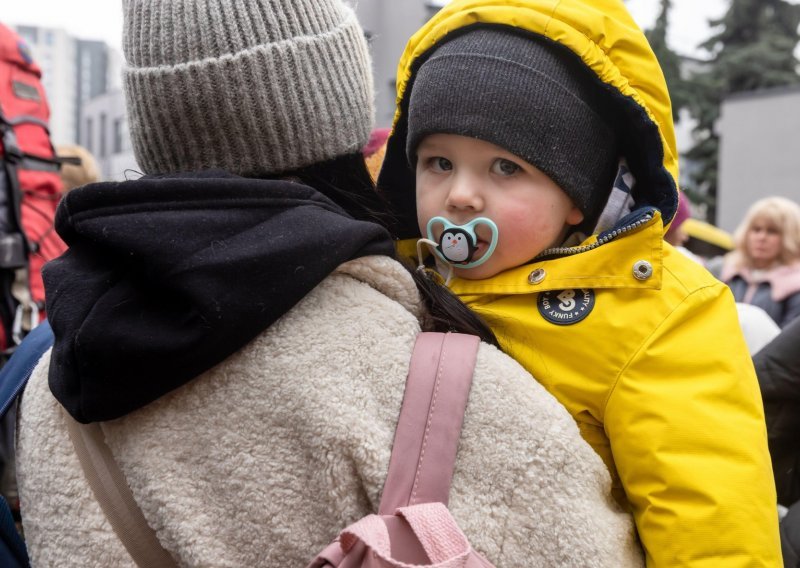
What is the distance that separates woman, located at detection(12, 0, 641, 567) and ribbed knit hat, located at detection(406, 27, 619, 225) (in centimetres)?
49

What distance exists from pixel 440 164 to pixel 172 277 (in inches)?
30.1

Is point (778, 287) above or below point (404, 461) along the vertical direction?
below

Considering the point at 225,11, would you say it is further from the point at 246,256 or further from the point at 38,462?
the point at 38,462

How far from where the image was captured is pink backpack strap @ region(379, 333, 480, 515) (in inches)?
38.3

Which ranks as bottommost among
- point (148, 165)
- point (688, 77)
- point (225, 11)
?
point (688, 77)

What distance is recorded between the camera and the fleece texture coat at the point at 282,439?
3.24 ft

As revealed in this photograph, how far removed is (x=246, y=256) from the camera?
997mm

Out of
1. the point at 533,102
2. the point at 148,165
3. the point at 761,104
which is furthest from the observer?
the point at 761,104

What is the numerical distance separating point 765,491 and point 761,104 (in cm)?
1942

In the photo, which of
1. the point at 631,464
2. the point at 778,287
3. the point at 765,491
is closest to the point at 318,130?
the point at 631,464

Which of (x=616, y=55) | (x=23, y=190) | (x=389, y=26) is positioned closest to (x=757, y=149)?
(x=389, y=26)

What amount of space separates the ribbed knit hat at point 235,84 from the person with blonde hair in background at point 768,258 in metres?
5.12

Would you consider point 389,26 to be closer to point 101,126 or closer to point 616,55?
point 616,55

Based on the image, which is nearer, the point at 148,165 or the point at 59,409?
the point at 59,409
